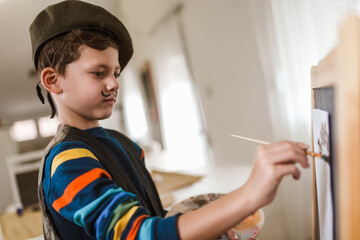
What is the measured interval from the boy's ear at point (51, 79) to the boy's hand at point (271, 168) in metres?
0.43

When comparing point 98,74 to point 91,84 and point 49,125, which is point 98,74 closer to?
point 91,84

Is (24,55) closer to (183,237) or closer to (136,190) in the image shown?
(136,190)

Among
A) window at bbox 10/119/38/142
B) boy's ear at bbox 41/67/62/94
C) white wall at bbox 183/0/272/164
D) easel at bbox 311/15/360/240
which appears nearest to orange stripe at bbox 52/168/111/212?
boy's ear at bbox 41/67/62/94

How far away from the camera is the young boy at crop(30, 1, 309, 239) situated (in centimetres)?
35

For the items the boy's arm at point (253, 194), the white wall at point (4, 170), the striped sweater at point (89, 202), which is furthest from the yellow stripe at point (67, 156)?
the white wall at point (4, 170)

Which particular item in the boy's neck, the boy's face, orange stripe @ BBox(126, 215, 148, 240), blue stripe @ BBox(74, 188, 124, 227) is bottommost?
orange stripe @ BBox(126, 215, 148, 240)

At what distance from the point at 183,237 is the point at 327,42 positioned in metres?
1.22

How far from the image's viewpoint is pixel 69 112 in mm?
597

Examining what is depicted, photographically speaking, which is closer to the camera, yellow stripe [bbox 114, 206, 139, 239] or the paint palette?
yellow stripe [bbox 114, 206, 139, 239]

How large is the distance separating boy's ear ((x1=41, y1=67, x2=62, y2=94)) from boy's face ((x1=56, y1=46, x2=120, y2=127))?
0.01m

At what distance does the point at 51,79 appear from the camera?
574mm

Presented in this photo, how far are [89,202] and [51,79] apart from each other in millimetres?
288

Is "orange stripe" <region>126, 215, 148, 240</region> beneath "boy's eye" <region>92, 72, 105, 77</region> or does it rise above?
beneath

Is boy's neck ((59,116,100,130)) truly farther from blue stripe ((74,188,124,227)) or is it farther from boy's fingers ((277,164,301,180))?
boy's fingers ((277,164,301,180))
